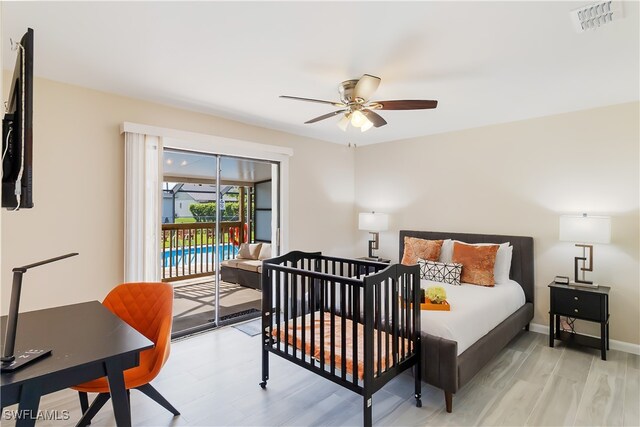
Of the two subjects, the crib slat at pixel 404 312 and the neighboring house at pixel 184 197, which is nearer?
the crib slat at pixel 404 312

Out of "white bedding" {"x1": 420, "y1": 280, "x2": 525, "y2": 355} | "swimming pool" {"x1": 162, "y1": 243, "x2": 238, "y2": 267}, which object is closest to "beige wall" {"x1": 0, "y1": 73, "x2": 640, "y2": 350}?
"white bedding" {"x1": 420, "y1": 280, "x2": 525, "y2": 355}

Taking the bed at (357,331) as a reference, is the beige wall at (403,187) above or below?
above

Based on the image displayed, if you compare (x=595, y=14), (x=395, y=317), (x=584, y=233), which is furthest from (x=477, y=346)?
(x=595, y=14)

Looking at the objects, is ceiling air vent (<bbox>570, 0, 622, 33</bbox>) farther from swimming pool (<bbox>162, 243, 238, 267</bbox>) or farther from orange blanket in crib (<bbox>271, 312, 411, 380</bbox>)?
swimming pool (<bbox>162, 243, 238, 267</bbox>)

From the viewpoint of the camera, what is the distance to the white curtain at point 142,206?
10.3 feet

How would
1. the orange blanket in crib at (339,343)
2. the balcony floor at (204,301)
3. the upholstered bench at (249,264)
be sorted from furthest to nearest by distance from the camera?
the upholstered bench at (249,264) → the balcony floor at (204,301) → the orange blanket in crib at (339,343)

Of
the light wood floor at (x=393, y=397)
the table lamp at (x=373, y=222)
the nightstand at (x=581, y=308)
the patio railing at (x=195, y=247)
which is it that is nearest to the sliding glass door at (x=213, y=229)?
the patio railing at (x=195, y=247)

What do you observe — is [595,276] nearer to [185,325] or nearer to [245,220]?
[245,220]

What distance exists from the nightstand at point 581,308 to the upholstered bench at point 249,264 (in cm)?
325

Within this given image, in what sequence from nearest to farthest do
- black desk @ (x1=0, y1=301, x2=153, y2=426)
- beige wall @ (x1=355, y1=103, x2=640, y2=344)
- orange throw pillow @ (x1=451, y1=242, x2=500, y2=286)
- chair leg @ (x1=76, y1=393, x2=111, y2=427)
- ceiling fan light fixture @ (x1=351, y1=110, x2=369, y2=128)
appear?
black desk @ (x1=0, y1=301, x2=153, y2=426) → chair leg @ (x1=76, y1=393, x2=111, y2=427) → ceiling fan light fixture @ (x1=351, y1=110, x2=369, y2=128) → beige wall @ (x1=355, y1=103, x2=640, y2=344) → orange throw pillow @ (x1=451, y1=242, x2=500, y2=286)

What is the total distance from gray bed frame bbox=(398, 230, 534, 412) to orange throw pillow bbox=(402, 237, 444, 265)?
70 centimetres

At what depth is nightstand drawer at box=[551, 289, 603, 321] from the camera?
312 centimetres

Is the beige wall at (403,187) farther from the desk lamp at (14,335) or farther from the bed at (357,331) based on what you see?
the bed at (357,331)

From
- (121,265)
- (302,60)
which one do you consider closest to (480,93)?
(302,60)
